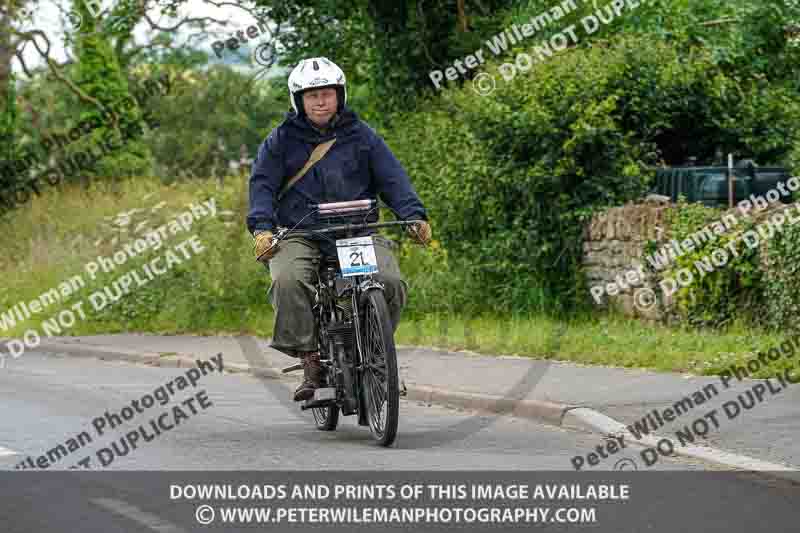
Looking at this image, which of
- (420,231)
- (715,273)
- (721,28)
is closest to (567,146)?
(715,273)

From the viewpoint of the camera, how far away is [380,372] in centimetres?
833

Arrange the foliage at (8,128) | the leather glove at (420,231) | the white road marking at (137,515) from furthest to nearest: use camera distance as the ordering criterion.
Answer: the foliage at (8,128) → the leather glove at (420,231) → the white road marking at (137,515)

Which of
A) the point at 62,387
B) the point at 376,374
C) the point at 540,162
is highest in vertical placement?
the point at 540,162

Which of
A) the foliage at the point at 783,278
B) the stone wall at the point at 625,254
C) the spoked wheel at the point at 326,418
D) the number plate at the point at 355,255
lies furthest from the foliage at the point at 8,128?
the number plate at the point at 355,255

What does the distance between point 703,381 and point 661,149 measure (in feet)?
25.6

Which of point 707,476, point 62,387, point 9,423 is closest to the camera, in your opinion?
point 707,476

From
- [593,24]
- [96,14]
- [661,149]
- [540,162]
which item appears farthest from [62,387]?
[96,14]

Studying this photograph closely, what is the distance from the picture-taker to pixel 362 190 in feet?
29.6

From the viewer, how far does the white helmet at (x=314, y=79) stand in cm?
880

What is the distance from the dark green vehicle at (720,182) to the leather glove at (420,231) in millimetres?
7110

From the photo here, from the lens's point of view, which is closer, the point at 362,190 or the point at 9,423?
the point at 362,190

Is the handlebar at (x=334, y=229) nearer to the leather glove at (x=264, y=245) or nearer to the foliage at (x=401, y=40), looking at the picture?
the leather glove at (x=264, y=245)

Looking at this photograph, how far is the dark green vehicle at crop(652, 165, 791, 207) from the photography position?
15555mm

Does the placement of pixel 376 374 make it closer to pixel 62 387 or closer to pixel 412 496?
pixel 412 496
